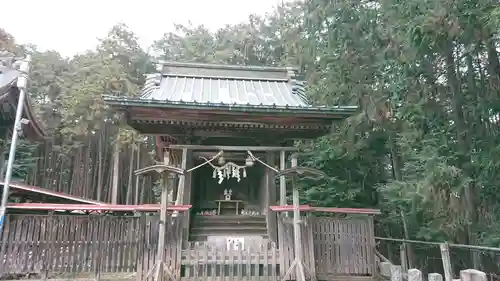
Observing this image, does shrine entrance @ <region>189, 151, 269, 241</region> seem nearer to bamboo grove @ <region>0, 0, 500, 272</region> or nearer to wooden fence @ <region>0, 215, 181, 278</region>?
wooden fence @ <region>0, 215, 181, 278</region>

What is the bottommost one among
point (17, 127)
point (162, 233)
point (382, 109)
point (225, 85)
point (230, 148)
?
point (162, 233)

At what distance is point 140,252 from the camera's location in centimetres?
582

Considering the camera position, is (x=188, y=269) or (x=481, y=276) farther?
(x=188, y=269)

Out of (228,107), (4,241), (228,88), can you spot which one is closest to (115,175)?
(228,88)

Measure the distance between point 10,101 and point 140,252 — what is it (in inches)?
197

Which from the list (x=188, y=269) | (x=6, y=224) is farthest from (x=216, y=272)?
(x=6, y=224)

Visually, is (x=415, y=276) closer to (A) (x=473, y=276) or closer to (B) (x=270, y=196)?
(A) (x=473, y=276)

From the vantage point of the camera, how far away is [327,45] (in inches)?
429

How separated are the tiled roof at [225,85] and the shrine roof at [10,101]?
2.82m

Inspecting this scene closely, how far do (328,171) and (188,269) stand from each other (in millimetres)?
7146

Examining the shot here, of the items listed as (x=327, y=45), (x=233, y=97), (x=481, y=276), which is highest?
(x=327, y=45)

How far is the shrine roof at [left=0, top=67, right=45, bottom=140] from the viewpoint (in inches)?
290

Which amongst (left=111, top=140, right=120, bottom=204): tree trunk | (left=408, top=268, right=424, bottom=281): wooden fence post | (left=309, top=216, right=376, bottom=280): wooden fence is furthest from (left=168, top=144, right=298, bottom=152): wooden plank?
(left=111, top=140, right=120, bottom=204): tree trunk

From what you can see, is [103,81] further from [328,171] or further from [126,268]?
[126,268]
